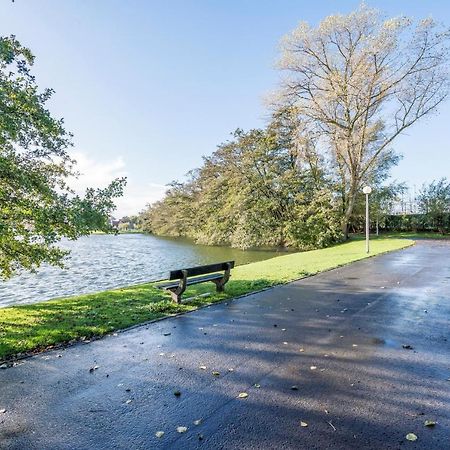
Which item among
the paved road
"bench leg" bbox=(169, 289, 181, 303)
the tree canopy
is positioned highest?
the tree canopy

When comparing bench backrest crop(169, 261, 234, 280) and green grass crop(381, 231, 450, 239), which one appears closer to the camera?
bench backrest crop(169, 261, 234, 280)

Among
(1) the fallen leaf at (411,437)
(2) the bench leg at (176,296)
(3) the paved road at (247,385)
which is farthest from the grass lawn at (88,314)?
(1) the fallen leaf at (411,437)

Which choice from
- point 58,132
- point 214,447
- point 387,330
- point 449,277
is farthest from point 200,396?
point 449,277

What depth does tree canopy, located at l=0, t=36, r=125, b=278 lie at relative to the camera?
645 cm

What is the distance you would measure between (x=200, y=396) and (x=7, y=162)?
5689mm

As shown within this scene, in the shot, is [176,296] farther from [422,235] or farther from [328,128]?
[422,235]

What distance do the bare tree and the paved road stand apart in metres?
19.6

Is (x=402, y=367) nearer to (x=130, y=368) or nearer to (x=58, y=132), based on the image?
(x=130, y=368)

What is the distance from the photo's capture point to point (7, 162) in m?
6.37

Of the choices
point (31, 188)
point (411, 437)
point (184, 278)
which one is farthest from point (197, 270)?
point (411, 437)

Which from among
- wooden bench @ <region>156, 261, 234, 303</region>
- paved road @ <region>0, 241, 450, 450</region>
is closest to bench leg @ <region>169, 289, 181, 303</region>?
wooden bench @ <region>156, 261, 234, 303</region>

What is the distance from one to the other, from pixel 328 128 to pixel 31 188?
22.0 m

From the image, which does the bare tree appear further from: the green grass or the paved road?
the paved road

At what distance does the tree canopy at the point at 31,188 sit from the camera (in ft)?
21.2
